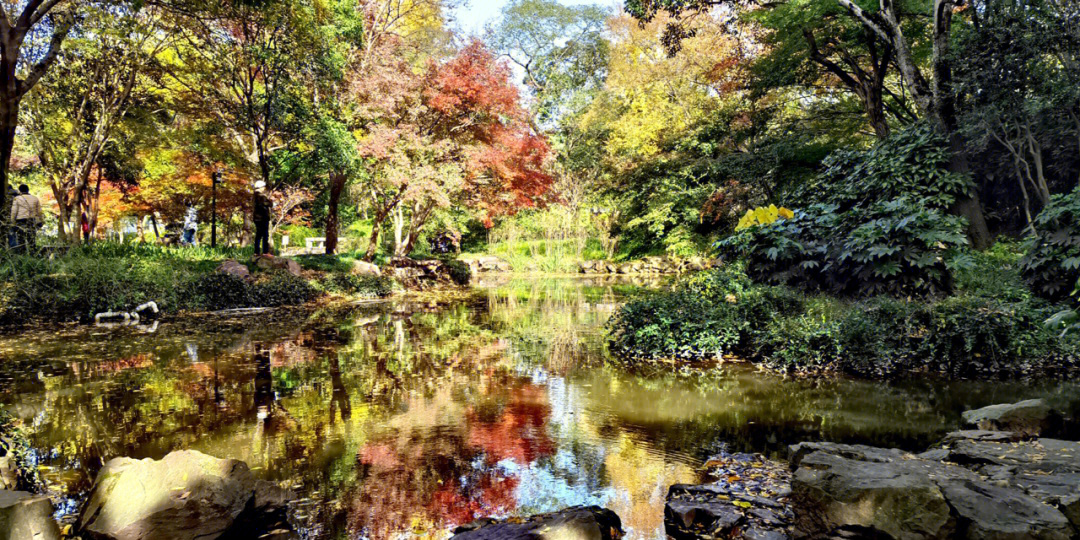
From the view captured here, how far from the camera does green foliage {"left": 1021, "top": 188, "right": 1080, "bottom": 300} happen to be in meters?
5.38

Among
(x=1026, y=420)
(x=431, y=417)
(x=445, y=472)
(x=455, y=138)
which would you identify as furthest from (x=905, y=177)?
(x=455, y=138)

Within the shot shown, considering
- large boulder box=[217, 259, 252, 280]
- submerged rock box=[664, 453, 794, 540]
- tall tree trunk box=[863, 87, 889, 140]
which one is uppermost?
tall tree trunk box=[863, 87, 889, 140]

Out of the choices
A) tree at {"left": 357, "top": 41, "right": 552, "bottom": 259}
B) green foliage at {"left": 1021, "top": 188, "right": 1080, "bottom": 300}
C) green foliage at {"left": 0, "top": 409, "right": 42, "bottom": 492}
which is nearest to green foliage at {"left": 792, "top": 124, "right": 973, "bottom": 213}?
green foliage at {"left": 1021, "top": 188, "right": 1080, "bottom": 300}

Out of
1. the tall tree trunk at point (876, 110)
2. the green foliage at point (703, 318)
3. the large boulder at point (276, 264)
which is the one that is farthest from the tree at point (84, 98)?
the tall tree trunk at point (876, 110)

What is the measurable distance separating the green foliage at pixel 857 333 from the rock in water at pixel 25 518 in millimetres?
5207

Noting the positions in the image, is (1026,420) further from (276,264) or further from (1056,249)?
(276,264)

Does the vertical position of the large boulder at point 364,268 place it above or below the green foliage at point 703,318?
above

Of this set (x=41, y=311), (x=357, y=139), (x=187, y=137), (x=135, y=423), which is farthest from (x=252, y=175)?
(x=135, y=423)

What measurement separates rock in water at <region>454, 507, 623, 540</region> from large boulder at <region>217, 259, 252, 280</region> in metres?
10.7

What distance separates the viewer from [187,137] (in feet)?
47.2

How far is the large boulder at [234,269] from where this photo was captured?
1148 centimetres

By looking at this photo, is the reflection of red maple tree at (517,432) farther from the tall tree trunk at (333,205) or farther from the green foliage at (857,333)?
the tall tree trunk at (333,205)

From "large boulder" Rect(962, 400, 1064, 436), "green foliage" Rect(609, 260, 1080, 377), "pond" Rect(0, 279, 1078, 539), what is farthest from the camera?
"green foliage" Rect(609, 260, 1080, 377)

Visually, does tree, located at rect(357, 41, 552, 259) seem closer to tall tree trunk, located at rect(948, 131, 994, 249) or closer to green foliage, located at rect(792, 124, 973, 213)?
green foliage, located at rect(792, 124, 973, 213)
